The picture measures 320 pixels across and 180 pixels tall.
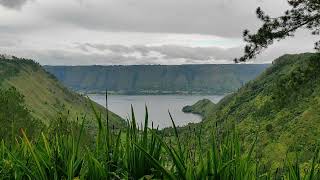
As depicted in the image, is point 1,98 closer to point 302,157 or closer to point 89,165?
point 302,157

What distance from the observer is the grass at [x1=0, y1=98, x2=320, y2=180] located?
422cm

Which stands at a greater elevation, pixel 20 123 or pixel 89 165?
pixel 89 165

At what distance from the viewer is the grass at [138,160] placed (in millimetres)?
4219

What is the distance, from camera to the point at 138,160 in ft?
15.0

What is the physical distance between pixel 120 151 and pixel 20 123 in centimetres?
6419

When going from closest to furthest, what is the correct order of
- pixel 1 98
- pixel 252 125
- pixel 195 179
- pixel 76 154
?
pixel 195 179, pixel 76 154, pixel 1 98, pixel 252 125

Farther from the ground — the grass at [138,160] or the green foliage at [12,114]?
the grass at [138,160]

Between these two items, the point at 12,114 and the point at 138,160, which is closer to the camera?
the point at 138,160

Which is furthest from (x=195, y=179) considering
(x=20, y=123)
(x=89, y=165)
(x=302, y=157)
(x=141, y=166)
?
(x=302, y=157)

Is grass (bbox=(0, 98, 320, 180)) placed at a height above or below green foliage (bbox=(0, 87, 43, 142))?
above

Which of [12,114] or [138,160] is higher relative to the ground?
[138,160]

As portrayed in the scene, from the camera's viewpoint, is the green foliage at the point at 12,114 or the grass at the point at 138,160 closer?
the grass at the point at 138,160

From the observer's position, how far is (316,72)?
22.3m

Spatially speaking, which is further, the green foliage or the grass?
the green foliage
